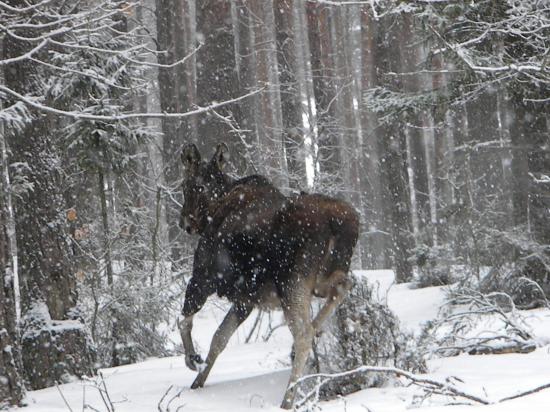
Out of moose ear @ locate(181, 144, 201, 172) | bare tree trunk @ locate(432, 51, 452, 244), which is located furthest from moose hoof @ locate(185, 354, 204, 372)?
bare tree trunk @ locate(432, 51, 452, 244)

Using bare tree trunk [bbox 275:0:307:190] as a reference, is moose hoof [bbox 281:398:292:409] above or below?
below

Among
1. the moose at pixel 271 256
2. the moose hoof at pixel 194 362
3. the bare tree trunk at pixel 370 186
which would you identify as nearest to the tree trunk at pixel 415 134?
the bare tree trunk at pixel 370 186

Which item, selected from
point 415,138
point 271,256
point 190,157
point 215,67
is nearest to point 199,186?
point 190,157

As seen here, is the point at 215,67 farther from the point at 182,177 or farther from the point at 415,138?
the point at 415,138

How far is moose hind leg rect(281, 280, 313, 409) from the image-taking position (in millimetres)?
5926

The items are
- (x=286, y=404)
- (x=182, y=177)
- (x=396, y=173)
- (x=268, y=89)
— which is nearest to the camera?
(x=286, y=404)

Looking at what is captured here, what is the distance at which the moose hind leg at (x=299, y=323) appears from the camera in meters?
5.93

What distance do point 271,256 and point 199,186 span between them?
108 centimetres

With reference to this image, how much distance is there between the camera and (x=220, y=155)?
695cm

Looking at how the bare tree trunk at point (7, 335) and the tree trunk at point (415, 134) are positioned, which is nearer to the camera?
the bare tree trunk at point (7, 335)

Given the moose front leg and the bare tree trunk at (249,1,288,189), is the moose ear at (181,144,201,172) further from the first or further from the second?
the bare tree trunk at (249,1,288,189)

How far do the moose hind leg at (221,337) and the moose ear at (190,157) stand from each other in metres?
1.25

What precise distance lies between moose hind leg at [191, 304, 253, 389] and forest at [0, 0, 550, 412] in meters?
0.72

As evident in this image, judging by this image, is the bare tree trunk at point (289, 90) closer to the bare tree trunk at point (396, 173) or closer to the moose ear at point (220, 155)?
the bare tree trunk at point (396, 173)
